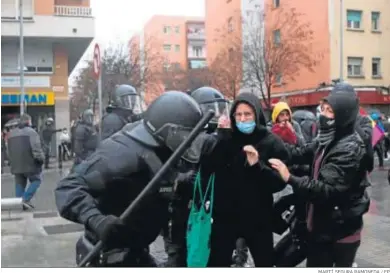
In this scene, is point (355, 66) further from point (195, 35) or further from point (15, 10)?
point (195, 35)

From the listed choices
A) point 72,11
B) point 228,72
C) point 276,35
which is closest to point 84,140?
point 72,11

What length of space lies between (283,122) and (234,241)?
153 cm

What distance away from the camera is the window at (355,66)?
87.8ft

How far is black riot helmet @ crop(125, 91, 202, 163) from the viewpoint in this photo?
2.21 metres

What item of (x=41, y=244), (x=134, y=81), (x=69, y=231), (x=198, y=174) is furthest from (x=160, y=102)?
(x=134, y=81)

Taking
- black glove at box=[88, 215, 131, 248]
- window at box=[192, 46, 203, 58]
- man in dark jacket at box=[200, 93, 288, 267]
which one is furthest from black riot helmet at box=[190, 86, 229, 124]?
window at box=[192, 46, 203, 58]

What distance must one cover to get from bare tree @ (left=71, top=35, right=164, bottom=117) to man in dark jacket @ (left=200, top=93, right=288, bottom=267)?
1678cm

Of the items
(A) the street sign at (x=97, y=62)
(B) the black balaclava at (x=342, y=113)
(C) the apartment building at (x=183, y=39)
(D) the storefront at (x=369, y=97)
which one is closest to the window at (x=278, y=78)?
(D) the storefront at (x=369, y=97)

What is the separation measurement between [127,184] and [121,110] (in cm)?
436

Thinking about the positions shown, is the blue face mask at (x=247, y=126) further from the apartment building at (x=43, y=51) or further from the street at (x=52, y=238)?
the apartment building at (x=43, y=51)

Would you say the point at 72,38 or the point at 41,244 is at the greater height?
the point at 72,38

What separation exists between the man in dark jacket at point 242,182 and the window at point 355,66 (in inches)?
986

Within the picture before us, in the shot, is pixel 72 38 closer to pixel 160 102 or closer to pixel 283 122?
pixel 283 122

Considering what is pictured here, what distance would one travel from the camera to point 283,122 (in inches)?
171
